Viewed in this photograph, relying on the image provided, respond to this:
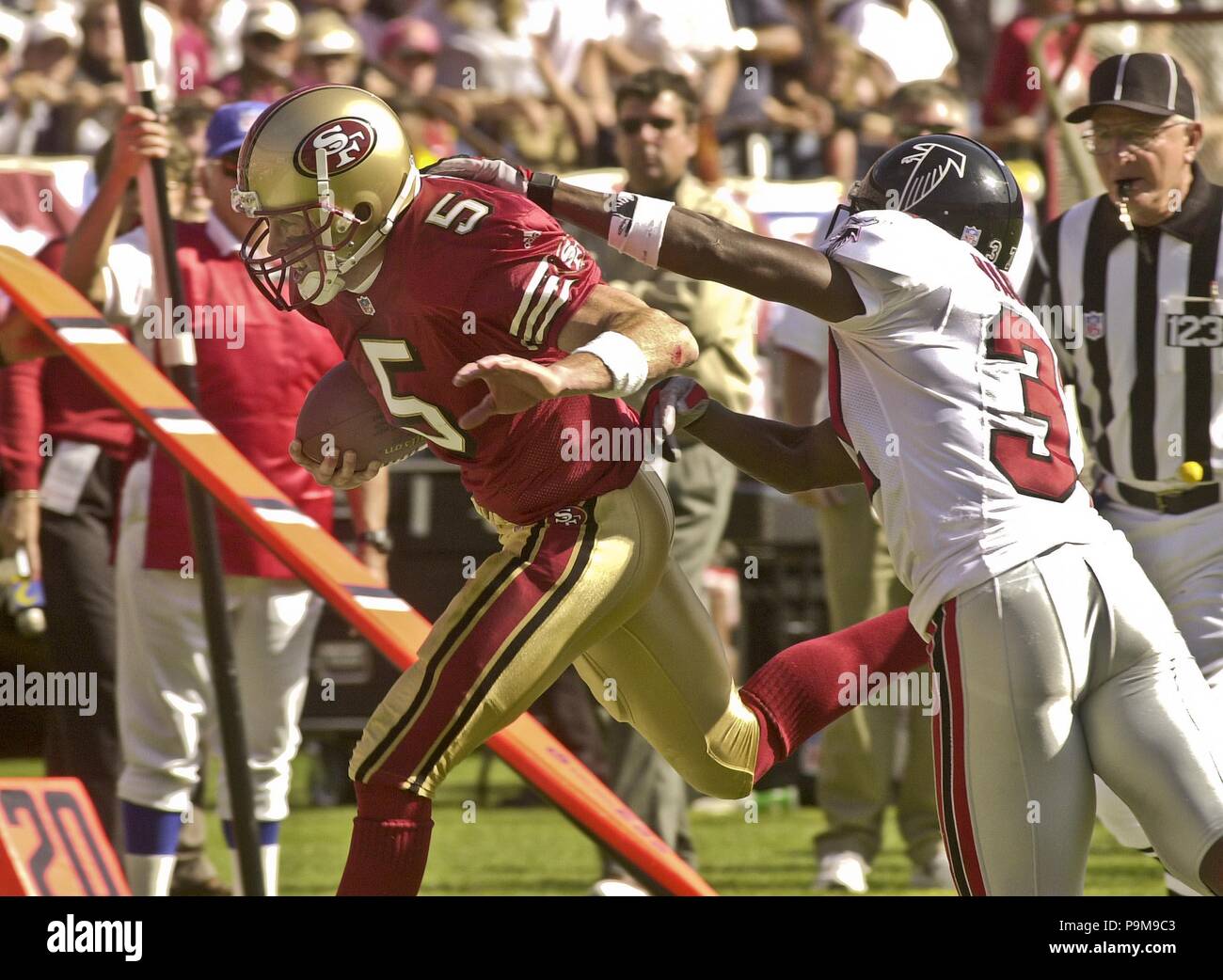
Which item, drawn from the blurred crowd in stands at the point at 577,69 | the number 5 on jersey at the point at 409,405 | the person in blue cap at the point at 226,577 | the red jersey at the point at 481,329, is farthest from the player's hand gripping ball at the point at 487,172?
the blurred crowd in stands at the point at 577,69

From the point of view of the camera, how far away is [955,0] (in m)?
8.88

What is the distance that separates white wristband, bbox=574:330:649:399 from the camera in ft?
9.85

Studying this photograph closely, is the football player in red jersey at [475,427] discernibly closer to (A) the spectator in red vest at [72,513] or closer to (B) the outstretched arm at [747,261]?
(B) the outstretched arm at [747,261]

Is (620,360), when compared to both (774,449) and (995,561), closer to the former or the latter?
(774,449)

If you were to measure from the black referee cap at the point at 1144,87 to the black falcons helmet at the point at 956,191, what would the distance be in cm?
104

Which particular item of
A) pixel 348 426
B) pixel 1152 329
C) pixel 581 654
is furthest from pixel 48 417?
pixel 1152 329

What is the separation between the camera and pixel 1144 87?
13.8 ft

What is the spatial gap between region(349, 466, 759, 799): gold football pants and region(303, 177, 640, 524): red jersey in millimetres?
93

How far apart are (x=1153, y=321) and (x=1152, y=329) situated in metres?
0.02

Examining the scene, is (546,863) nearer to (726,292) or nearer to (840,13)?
(726,292)

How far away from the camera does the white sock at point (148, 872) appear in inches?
184

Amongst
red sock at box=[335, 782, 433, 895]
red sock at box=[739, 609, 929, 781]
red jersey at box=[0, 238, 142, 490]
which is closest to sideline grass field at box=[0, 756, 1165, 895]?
red jersey at box=[0, 238, 142, 490]

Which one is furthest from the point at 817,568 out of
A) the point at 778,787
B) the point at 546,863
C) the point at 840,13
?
the point at 840,13

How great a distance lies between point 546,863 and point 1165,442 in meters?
2.63
